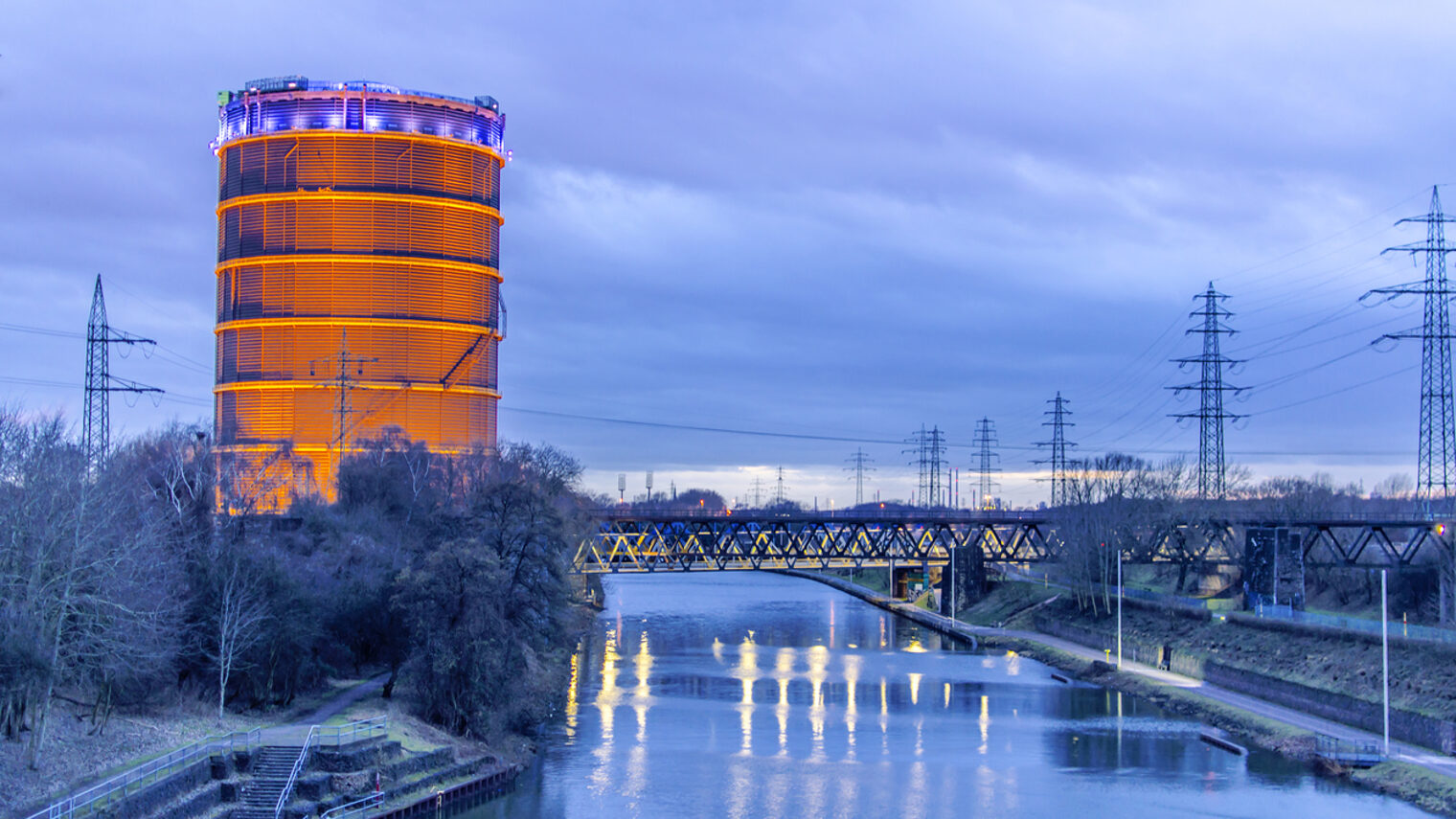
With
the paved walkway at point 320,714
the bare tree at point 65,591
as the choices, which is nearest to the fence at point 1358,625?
the paved walkway at point 320,714

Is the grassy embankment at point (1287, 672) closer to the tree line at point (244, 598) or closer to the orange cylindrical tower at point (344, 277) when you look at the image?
the tree line at point (244, 598)

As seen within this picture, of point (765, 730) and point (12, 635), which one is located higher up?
point (12, 635)

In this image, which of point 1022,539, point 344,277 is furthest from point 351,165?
point 1022,539

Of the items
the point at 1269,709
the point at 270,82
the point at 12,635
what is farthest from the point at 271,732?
the point at 270,82

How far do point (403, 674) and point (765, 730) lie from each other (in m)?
13.2

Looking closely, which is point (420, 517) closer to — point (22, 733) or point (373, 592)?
point (373, 592)

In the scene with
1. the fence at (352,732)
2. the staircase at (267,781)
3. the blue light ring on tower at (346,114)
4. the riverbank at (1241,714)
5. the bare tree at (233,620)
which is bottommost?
the riverbank at (1241,714)

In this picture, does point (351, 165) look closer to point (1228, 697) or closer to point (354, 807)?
point (354, 807)

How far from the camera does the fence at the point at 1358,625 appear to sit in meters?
49.1

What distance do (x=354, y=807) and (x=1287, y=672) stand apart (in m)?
38.1

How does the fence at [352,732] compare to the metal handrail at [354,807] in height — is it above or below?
above

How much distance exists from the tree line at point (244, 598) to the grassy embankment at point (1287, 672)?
25.4 meters

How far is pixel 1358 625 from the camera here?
5394 cm

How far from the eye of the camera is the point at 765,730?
162ft
